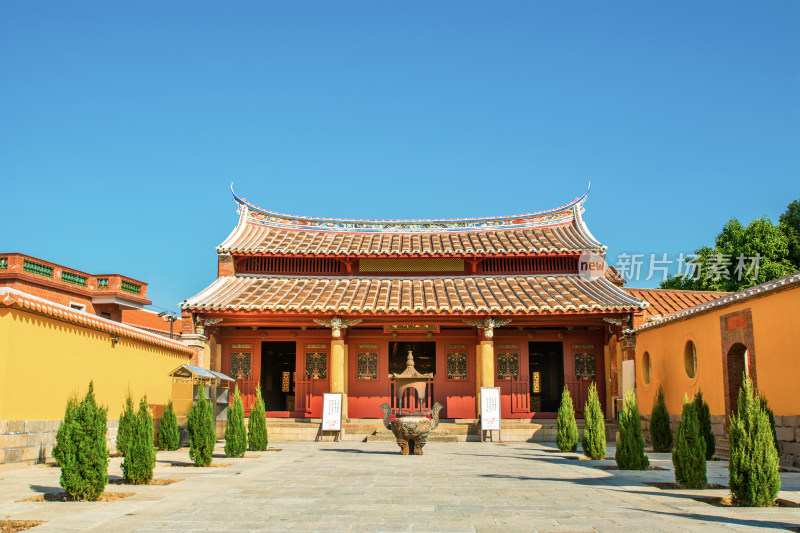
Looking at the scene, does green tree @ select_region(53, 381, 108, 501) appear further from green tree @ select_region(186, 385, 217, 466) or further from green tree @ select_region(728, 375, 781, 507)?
green tree @ select_region(728, 375, 781, 507)

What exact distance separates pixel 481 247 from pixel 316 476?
43.7 feet

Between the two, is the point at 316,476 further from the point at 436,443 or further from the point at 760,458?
the point at 436,443

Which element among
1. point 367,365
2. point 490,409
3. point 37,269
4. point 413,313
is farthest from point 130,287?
point 490,409

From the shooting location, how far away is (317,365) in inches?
804

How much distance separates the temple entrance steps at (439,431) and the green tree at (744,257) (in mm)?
13448

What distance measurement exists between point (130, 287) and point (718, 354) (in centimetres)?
2543

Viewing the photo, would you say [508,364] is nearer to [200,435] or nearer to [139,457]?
[200,435]

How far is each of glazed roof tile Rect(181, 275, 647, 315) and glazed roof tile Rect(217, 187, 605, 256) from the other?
2.84 ft

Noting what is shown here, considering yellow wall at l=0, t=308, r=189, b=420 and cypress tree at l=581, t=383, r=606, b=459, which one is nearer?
yellow wall at l=0, t=308, r=189, b=420

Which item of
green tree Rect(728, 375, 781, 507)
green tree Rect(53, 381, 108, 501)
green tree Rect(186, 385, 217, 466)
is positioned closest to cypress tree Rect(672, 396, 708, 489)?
green tree Rect(728, 375, 781, 507)

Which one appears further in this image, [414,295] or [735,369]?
[414,295]

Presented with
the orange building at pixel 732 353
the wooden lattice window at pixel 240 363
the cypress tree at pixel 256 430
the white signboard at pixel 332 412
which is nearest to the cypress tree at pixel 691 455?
the orange building at pixel 732 353

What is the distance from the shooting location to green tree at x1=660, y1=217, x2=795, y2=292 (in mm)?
28500

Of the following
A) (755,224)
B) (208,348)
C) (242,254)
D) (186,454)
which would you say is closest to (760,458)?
(186,454)
